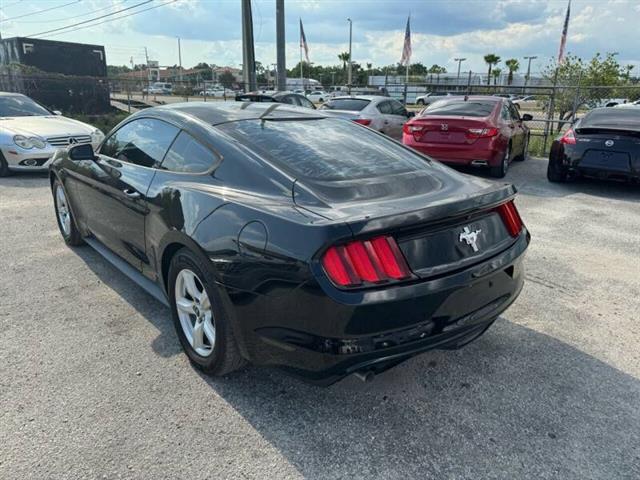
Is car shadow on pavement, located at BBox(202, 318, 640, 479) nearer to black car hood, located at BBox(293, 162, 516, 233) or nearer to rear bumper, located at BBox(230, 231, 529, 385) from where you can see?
rear bumper, located at BBox(230, 231, 529, 385)

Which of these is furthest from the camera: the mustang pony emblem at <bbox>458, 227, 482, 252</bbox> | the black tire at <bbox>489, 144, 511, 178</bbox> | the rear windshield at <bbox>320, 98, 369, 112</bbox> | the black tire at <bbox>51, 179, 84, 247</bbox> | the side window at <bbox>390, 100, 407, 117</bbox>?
the side window at <bbox>390, 100, 407, 117</bbox>

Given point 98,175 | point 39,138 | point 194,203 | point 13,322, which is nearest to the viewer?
point 194,203

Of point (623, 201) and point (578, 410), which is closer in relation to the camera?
point (578, 410)

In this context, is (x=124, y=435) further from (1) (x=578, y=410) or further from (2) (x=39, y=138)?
(2) (x=39, y=138)

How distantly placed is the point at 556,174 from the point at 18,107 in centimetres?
1038

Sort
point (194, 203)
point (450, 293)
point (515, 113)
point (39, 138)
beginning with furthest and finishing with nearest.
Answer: point (515, 113) < point (39, 138) < point (194, 203) < point (450, 293)

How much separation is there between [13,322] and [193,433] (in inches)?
76.9

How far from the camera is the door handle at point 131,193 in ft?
10.8

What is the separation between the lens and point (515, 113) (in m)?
10.2

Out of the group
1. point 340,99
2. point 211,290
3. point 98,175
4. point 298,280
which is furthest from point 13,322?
point 340,99

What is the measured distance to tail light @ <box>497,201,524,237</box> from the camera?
2826mm

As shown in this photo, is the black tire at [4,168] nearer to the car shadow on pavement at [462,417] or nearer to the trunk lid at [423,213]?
the car shadow on pavement at [462,417]

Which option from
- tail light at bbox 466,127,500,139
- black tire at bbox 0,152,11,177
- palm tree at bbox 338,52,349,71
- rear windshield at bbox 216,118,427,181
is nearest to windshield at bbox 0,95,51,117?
black tire at bbox 0,152,11,177

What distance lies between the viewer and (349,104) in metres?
11.5
